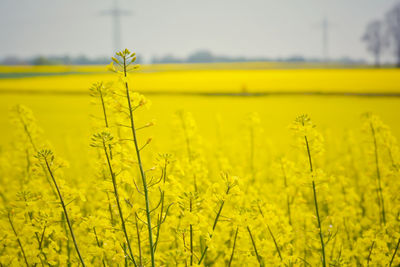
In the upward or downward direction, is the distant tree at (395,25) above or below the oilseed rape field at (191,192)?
above

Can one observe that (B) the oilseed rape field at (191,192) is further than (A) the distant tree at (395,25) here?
No

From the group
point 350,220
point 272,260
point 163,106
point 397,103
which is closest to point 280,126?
point 397,103

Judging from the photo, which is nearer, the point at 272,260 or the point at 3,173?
the point at 272,260

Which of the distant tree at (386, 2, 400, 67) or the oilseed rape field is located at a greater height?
the distant tree at (386, 2, 400, 67)

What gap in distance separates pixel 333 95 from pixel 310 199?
9.24 m

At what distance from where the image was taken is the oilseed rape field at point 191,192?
1.94 metres

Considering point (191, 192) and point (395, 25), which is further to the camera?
point (395, 25)

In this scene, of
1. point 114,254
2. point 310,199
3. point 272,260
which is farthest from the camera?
point 310,199

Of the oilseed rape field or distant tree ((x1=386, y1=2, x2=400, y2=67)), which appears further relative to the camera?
distant tree ((x1=386, y1=2, x2=400, y2=67))

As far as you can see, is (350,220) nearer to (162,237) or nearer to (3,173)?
(162,237)

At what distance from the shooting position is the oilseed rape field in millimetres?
1940

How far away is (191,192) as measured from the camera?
6.41 ft

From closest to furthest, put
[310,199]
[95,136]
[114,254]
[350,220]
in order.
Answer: [95,136], [114,254], [350,220], [310,199]

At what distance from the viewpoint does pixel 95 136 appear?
5.83 ft
